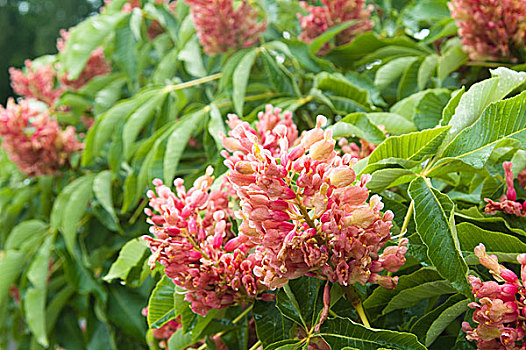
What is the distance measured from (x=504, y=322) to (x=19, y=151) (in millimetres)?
1159

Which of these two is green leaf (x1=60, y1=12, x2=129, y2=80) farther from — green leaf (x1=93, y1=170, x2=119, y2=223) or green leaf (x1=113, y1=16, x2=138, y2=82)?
green leaf (x1=93, y1=170, x2=119, y2=223)

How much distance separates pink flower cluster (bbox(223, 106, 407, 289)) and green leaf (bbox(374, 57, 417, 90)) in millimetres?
531

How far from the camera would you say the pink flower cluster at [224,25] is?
3.41ft

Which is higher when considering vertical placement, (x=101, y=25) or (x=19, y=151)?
(x=101, y=25)

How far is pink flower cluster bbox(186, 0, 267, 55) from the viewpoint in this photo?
3.41 feet

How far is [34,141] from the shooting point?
1.27 meters

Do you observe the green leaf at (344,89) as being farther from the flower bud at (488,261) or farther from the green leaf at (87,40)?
the green leaf at (87,40)

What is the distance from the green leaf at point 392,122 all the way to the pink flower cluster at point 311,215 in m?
0.25

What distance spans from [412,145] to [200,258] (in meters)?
0.25

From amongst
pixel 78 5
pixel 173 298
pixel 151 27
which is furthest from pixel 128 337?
pixel 78 5

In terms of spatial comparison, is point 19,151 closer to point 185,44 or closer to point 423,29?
point 185,44

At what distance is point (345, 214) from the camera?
48cm

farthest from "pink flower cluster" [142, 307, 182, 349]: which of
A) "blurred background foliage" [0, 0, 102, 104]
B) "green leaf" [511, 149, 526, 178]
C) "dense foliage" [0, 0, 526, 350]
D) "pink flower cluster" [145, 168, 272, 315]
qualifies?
"blurred background foliage" [0, 0, 102, 104]

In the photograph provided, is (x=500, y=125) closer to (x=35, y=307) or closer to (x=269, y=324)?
(x=269, y=324)
